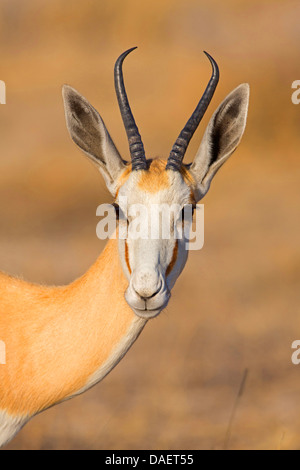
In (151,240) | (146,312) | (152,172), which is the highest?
(152,172)

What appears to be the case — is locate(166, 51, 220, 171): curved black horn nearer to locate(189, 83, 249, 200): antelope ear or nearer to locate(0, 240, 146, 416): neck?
locate(189, 83, 249, 200): antelope ear

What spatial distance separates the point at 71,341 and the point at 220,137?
187cm

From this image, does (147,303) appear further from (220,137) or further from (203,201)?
(203,201)

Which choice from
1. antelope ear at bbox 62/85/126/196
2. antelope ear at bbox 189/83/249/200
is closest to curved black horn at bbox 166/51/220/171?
antelope ear at bbox 189/83/249/200

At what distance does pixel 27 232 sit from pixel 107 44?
28.5ft

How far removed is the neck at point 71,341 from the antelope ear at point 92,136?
0.55 m

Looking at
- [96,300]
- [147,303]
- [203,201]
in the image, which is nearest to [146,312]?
[147,303]

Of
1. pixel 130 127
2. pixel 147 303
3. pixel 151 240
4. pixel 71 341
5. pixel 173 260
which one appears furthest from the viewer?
pixel 130 127

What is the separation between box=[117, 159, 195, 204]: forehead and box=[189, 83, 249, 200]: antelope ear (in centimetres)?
24

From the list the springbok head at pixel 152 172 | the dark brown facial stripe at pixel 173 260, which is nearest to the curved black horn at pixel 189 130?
the springbok head at pixel 152 172

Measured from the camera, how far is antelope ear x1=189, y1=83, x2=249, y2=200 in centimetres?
637

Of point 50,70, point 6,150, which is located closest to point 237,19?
point 50,70

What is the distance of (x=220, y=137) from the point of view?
6.59 metres

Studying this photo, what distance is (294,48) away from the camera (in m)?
23.5
